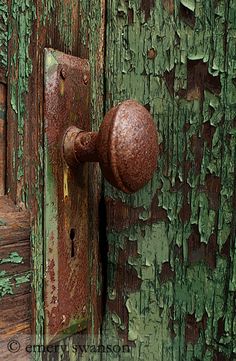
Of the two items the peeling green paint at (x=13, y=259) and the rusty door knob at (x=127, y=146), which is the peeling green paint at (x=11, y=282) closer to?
the peeling green paint at (x=13, y=259)

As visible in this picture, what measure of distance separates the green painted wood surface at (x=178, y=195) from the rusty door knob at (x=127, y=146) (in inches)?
2.9

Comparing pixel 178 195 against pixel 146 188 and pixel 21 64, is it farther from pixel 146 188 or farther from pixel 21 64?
pixel 21 64

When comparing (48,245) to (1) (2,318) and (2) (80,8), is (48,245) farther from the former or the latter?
(2) (80,8)

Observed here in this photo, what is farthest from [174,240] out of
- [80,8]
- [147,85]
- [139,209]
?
[80,8]

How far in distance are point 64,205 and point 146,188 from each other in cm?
11

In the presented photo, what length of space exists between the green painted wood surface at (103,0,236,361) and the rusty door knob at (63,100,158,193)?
0.07 m

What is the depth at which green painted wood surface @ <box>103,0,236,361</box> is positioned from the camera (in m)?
0.61

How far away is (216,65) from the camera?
0.62 metres

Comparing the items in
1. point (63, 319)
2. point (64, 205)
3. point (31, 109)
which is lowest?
point (63, 319)

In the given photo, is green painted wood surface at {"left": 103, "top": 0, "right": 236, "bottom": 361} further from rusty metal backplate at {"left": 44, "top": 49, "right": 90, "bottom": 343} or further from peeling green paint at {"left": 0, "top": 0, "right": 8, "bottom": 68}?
peeling green paint at {"left": 0, "top": 0, "right": 8, "bottom": 68}

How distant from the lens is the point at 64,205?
63cm

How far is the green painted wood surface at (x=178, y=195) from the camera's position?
0.61 metres

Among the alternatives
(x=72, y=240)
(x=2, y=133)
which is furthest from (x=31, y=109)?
(x=72, y=240)

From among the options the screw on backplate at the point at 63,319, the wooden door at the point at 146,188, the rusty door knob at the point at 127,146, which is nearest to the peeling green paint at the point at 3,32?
the wooden door at the point at 146,188
